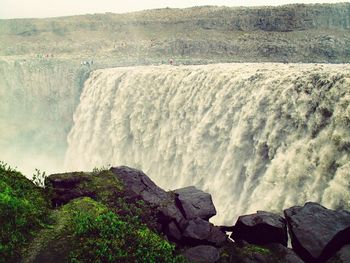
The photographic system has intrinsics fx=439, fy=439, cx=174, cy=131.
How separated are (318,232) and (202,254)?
2688 mm

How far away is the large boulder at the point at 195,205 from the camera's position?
36.7ft

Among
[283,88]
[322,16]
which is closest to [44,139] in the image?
[283,88]

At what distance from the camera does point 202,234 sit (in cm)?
1046

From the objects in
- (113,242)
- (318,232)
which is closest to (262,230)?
(318,232)

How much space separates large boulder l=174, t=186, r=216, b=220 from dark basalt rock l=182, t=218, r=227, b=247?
39 centimetres

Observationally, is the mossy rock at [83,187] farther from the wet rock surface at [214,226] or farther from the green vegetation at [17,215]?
the green vegetation at [17,215]

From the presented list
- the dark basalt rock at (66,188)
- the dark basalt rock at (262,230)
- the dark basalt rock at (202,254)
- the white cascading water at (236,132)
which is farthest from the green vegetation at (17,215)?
the white cascading water at (236,132)

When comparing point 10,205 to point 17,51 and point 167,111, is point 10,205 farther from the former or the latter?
point 17,51

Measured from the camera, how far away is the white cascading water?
46.9 feet

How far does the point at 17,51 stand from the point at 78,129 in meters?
32.2

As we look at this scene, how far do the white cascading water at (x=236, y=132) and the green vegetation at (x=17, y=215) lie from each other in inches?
323

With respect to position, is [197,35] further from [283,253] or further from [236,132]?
[283,253]

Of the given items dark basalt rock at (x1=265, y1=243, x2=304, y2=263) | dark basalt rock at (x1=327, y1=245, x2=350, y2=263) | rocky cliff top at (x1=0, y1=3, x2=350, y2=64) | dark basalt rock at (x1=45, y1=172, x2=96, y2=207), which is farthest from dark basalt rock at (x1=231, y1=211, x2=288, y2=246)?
rocky cliff top at (x1=0, y1=3, x2=350, y2=64)

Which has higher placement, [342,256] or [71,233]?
[71,233]
